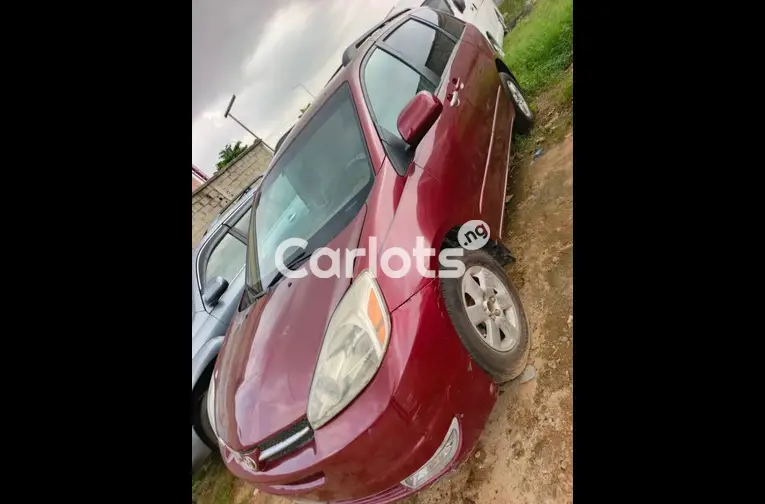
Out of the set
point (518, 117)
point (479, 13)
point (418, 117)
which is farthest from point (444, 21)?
point (418, 117)

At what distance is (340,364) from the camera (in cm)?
148

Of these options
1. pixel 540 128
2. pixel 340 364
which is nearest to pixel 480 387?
pixel 340 364

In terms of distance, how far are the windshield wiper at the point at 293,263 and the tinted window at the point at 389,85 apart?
0.66 meters

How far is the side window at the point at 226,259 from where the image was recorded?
350 cm

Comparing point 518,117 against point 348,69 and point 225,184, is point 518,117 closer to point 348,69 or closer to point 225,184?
point 348,69

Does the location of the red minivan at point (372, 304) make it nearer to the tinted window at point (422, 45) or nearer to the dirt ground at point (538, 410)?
the tinted window at point (422, 45)

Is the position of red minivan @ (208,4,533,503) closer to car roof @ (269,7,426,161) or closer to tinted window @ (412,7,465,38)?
car roof @ (269,7,426,161)

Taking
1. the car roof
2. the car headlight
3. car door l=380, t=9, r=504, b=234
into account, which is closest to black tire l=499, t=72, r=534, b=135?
car door l=380, t=9, r=504, b=234

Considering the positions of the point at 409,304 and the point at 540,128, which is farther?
the point at 540,128

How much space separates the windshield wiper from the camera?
195cm

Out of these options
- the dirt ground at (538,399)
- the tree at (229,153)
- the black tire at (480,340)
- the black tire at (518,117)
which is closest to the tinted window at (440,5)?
the black tire at (518,117)
